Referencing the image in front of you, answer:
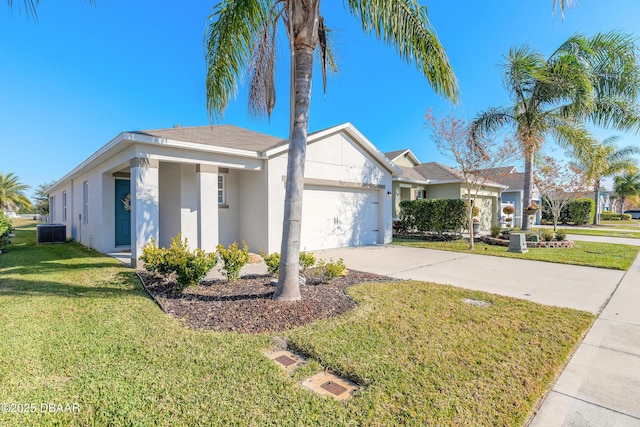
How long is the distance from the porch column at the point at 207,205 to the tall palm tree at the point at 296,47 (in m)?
2.61

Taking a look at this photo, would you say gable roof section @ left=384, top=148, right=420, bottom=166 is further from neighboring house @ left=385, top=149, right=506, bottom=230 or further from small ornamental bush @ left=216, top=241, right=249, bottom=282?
small ornamental bush @ left=216, top=241, right=249, bottom=282

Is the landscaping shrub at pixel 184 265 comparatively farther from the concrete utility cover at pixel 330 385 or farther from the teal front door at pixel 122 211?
the teal front door at pixel 122 211

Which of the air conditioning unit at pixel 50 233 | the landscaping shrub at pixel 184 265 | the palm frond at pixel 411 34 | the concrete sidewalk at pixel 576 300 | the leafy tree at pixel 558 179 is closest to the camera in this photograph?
the concrete sidewalk at pixel 576 300

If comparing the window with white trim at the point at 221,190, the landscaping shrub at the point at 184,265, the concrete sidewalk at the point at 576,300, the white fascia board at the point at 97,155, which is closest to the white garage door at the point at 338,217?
the concrete sidewalk at the point at 576,300

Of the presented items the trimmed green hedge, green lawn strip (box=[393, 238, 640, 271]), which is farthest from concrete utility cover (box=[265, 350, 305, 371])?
the trimmed green hedge

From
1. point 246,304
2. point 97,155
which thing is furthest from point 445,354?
point 97,155

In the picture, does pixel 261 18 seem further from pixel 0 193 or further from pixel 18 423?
pixel 0 193

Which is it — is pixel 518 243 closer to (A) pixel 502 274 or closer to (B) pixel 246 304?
(A) pixel 502 274

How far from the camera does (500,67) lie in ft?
46.3

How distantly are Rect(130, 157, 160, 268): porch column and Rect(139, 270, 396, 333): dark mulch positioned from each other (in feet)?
5.49

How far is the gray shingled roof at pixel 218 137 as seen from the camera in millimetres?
8672

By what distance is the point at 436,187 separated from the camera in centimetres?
2009

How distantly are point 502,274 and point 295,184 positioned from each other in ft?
19.9

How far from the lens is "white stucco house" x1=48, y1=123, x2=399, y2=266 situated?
811cm
